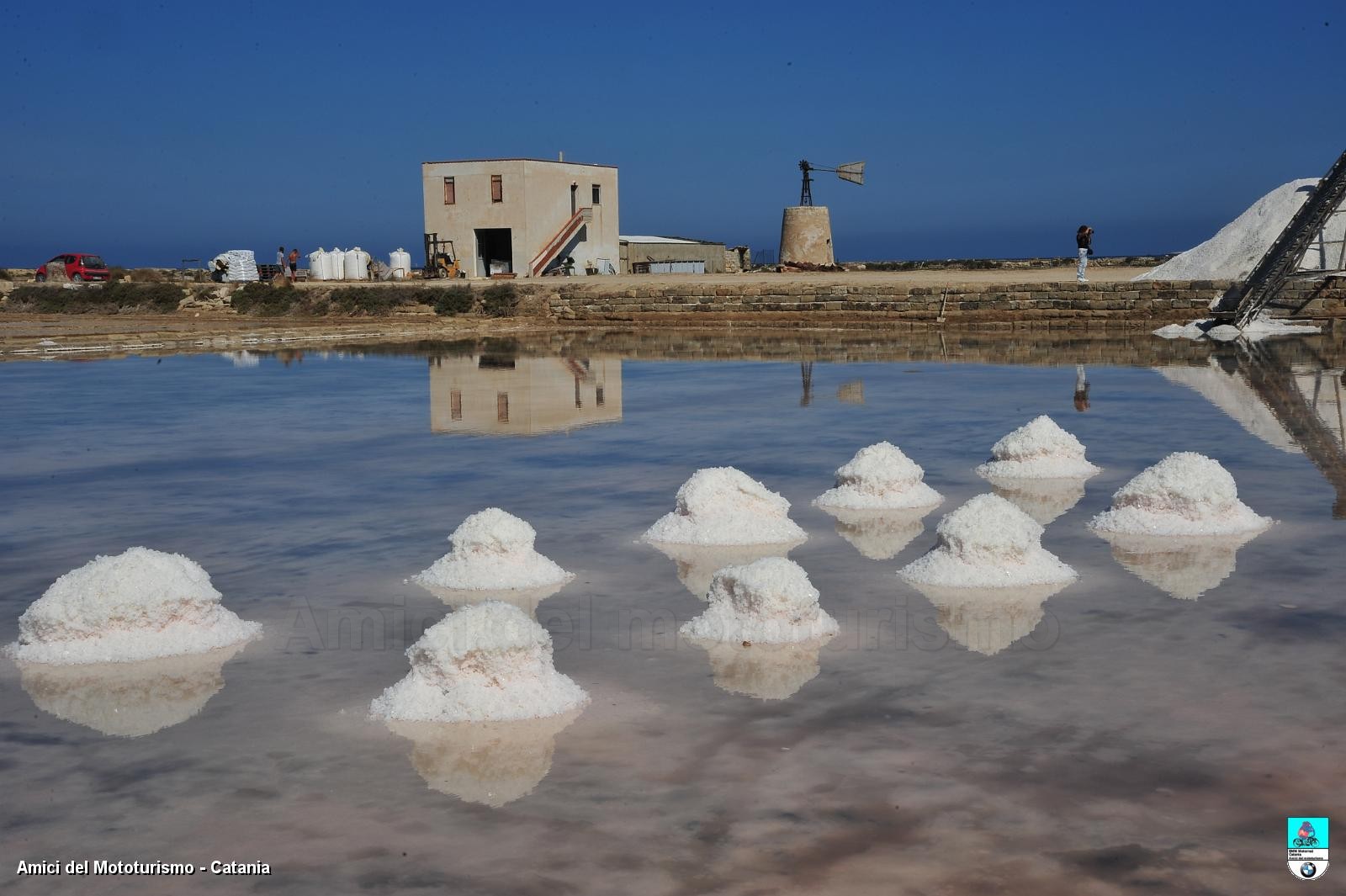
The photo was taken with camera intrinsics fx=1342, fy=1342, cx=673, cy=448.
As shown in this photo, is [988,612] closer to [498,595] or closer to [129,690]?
[498,595]

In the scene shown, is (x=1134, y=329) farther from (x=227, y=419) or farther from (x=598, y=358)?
(x=227, y=419)

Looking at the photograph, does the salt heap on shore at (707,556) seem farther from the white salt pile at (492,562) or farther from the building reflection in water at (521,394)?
the building reflection in water at (521,394)

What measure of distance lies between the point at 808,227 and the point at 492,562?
3199cm

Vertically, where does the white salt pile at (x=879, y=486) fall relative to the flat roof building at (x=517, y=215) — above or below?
below

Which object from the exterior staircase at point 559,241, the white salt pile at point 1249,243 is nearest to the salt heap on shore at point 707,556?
the white salt pile at point 1249,243

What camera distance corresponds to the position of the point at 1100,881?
3102mm

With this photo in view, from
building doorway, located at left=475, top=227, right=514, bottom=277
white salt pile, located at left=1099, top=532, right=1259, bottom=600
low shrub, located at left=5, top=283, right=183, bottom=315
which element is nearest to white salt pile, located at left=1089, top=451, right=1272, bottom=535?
white salt pile, located at left=1099, top=532, right=1259, bottom=600

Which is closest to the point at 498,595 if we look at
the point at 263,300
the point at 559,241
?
the point at 263,300

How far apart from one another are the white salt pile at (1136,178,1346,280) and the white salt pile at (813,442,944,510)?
16.8 m

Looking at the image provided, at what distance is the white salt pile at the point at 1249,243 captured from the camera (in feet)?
74.1

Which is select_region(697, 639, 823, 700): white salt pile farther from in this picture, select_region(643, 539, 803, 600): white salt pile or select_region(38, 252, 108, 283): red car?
select_region(38, 252, 108, 283): red car

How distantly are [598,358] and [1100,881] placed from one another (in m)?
15.2

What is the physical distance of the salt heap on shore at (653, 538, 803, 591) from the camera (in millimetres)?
5914

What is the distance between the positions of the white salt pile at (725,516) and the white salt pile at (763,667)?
160cm
